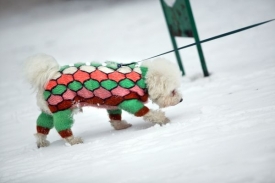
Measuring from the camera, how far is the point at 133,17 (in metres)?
10.5

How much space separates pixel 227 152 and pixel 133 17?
885 cm

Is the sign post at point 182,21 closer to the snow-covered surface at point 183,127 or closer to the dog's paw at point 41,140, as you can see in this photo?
the snow-covered surface at point 183,127

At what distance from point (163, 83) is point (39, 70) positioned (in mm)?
939

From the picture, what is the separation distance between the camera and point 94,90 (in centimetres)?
289

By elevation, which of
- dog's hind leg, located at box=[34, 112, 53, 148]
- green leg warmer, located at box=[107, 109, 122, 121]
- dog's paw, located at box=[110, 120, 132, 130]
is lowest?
dog's paw, located at box=[110, 120, 132, 130]

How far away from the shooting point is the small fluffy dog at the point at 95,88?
9.43 feet

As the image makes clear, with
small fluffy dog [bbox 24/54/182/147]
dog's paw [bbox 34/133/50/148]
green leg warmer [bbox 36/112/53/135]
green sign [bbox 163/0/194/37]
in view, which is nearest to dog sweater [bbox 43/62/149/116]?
small fluffy dog [bbox 24/54/182/147]

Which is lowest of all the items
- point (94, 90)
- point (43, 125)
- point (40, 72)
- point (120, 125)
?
point (120, 125)

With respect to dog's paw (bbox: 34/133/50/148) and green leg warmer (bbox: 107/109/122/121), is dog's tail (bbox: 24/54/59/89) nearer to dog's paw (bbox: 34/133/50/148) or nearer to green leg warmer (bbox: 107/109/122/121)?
dog's paw (bbox: 34/133/50/148)

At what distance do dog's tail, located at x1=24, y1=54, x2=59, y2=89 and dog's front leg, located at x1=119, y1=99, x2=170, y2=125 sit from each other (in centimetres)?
60

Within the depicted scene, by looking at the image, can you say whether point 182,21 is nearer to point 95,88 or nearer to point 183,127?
point 95,88

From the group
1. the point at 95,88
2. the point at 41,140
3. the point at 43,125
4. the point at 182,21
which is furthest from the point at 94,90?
the point at 182,21

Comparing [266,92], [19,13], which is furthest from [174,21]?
[19,13]

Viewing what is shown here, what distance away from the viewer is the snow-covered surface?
1921 mm
